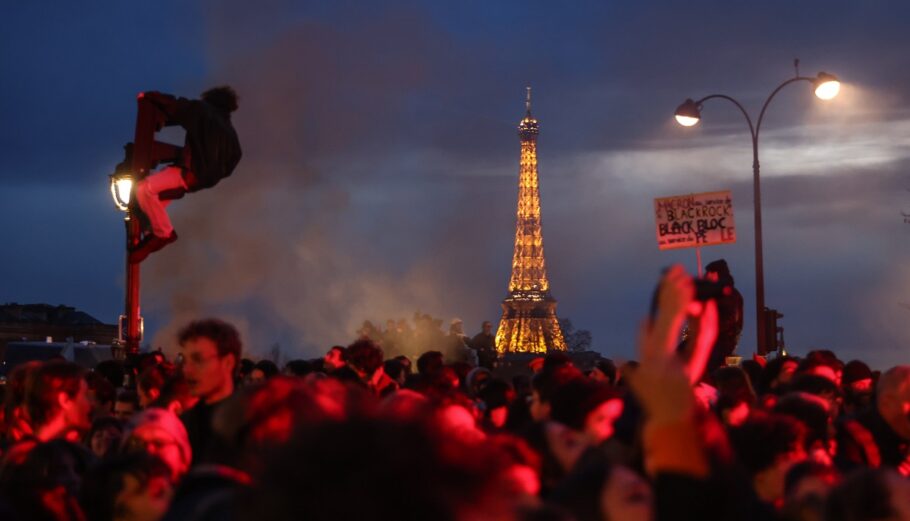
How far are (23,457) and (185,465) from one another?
67 centimetres

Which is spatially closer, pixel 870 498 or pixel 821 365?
pixel 870 498

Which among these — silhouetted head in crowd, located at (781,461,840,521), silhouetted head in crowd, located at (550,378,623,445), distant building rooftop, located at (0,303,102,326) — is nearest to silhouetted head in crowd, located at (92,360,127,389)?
silhouetted head in crowd, located at (550,378,623,445)

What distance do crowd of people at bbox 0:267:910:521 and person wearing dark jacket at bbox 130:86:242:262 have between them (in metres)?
5.43

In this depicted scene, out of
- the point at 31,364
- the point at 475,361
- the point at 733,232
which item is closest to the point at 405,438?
the point at 31,364

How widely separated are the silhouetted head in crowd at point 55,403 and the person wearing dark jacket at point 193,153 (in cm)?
687

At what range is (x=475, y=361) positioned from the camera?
22.5m

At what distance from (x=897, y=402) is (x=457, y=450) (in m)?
5.67

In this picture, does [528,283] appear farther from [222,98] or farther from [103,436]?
[103,436]

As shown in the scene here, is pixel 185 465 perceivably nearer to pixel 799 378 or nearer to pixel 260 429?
pixel 260 429

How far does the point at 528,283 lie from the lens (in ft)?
352

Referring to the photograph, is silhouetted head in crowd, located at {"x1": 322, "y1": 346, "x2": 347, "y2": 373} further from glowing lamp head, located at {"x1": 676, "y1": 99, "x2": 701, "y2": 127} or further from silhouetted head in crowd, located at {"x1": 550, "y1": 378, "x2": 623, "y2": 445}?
glowing lamp head, located at {"x1": 676, "y1": 99, "x2": 701, "y2": 127}

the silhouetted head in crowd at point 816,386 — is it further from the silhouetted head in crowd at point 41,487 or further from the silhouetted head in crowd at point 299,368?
the silhouetted head in crowd at point 299,368

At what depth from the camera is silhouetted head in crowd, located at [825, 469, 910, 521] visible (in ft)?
13.4

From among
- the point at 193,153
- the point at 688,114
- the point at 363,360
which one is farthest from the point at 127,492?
the point at 688,114
